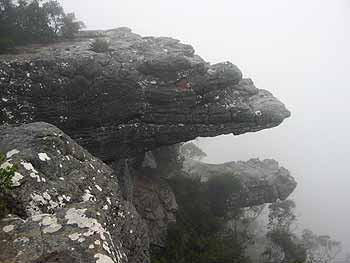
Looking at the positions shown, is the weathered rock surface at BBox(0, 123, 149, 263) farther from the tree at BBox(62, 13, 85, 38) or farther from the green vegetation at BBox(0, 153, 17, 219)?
the tree at BBox(62, 13, 85, 38)

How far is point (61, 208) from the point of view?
7.95 metres

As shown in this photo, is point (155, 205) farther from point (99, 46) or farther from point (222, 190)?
point (99, 46)

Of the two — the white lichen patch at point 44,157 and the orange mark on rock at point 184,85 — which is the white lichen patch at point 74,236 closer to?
Result: the white lichen patch at point 44,157

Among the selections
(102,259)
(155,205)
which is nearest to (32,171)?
(102,259)

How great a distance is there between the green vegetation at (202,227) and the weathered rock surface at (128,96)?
6540mm

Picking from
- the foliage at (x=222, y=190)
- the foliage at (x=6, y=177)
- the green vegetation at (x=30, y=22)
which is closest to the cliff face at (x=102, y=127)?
the foliage at (x=6, y=177)

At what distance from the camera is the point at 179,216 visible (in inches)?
1140

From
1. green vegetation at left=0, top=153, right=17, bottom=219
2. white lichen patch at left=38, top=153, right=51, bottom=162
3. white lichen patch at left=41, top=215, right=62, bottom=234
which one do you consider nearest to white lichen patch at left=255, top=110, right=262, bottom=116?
white lichen patch at left=38, top=153, right=51, bottom=162

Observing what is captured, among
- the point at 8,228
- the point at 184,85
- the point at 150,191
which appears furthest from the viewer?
the point at 150,191

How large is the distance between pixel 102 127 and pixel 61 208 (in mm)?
13684

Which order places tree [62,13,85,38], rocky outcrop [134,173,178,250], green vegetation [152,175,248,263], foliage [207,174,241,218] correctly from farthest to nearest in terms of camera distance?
1. foliage [207,174,241,218]
2. rocky outcrop [134,173,178,250]
3. tree [62,13,85,38]
4. green vegetation [152,175,248,263]

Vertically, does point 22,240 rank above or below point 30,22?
below

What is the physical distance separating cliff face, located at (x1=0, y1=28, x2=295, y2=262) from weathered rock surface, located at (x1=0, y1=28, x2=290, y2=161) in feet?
0.17

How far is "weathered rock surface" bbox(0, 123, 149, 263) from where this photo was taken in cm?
673
